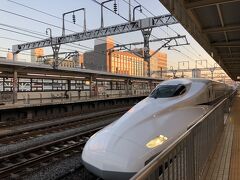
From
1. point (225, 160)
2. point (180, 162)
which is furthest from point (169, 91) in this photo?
point (180, 162)

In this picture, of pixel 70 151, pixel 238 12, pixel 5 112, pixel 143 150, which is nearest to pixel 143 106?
pixel 143 150

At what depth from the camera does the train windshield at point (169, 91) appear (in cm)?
833

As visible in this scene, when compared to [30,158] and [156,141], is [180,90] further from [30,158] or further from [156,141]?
[30,158]

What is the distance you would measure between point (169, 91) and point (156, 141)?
2674mm

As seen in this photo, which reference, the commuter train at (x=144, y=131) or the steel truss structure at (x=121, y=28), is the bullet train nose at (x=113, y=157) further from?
the steel truss structure at (x=121, y=28)

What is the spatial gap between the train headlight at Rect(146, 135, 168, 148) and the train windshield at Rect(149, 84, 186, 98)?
2169 millimetres

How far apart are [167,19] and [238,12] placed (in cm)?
1650

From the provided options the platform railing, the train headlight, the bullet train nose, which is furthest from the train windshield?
the platform railing

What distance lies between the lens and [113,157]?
541 centimetres

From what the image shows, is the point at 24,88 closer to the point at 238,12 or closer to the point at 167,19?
the point at 167,19

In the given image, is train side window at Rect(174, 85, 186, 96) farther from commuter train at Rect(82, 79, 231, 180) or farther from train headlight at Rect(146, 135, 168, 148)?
train headlight at Rect(146, 135, 168, 148)

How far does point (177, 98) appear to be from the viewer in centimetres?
812

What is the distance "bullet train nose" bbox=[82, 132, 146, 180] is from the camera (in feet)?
17.2

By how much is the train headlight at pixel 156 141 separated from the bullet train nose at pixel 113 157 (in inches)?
8.9
